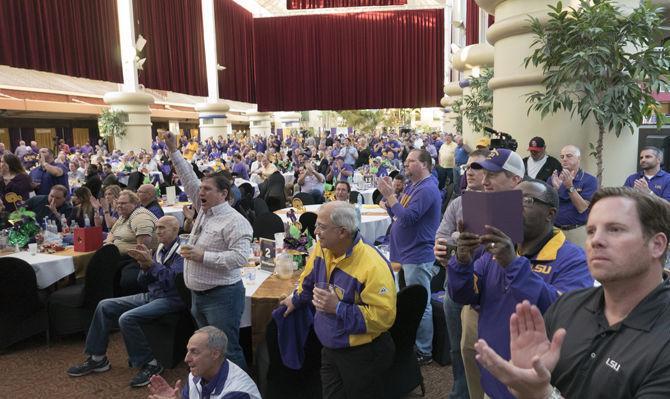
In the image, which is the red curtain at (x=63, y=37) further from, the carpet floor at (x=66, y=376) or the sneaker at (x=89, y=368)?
the sneaker at (x=89, y=368)

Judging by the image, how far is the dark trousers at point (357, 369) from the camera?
8.00ft

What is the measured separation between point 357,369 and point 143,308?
2.12m

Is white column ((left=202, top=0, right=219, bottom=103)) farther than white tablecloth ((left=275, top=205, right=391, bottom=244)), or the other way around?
white column ((left=202, top=0, right=219, bottom=103))

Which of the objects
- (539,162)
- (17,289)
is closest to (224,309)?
(17,289)

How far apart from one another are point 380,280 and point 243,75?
25.9m

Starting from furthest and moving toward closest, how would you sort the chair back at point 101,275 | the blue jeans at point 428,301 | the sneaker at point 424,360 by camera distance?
the chair back at point 101,275
the sneaker at point 424,360
the blue jeans at point 428,301

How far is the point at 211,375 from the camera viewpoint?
8.78 ft

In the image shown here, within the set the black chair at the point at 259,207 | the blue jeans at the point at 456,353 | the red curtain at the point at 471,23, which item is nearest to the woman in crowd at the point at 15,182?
the black chair at the point at 259,207

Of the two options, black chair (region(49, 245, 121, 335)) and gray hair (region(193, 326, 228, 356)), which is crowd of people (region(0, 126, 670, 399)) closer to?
gray hair (region(193, 326, 228, 356))

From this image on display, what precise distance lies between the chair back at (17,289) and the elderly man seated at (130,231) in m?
0.77

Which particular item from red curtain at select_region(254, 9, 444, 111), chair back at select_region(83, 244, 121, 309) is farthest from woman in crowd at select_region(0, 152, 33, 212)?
red curtain at select_region(254, 9, 444, 111)

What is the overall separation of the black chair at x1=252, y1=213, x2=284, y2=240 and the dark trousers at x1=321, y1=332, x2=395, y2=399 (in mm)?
2940

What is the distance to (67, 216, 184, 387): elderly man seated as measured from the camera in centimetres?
376

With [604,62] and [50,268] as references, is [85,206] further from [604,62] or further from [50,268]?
[604,62]
